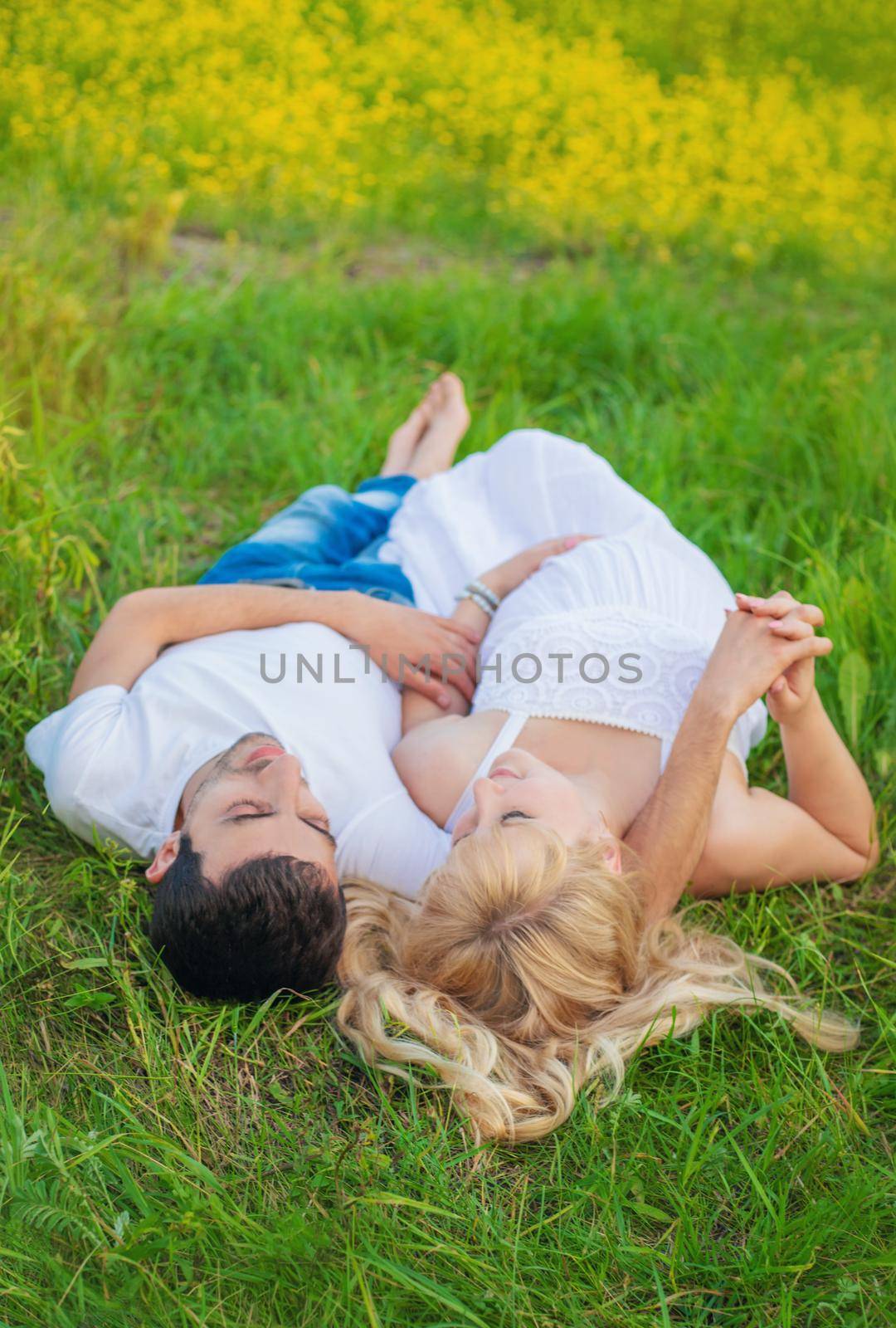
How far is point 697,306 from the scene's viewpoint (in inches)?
201

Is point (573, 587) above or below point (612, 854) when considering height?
above

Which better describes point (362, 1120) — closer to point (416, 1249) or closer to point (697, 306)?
point (416, 1249)

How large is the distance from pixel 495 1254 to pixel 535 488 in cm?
209

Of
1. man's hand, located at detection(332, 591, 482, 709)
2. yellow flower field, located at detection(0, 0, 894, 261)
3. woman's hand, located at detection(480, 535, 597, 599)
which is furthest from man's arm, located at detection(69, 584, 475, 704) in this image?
yellow flower field, located at detection(0, 0, 894, 261)

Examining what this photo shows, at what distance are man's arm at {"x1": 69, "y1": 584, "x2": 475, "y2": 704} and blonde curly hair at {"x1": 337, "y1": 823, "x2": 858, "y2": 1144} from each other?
0.79 metres

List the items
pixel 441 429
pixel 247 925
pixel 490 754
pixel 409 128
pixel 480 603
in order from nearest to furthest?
pixel 247 925 → pixel 490 754 → pixel 480 603 → pixel 441 429 → pixel 409 128

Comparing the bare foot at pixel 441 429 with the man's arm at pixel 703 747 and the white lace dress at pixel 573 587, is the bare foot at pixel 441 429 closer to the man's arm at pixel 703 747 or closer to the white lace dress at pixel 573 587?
the white lace dress at pixel 573 587

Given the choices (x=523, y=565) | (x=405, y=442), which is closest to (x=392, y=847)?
(x=523, y=565)

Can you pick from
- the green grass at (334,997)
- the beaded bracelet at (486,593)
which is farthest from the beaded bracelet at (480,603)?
the green grass at (334,997)

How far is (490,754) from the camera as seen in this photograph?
2545mm

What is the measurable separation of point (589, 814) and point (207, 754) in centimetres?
86

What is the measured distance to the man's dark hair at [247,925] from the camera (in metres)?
2.12

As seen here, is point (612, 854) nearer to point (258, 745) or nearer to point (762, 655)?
point (762, 655)

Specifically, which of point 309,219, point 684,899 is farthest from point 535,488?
point 309,219
